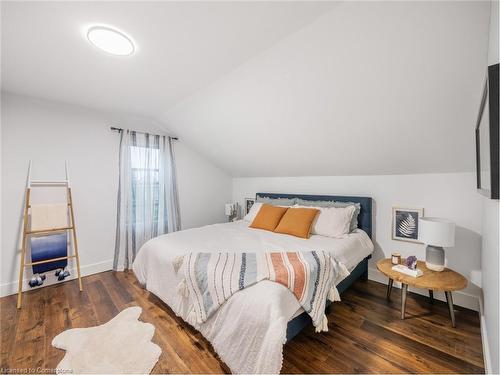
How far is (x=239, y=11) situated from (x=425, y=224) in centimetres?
233

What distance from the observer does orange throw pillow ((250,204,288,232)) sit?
2.93m

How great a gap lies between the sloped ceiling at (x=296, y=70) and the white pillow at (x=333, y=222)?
647 mm

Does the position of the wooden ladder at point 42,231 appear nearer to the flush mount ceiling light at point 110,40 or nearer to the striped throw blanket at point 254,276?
the striped throw blanket at point 254,276

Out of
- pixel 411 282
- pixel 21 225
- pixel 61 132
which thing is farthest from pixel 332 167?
pixel 21 225

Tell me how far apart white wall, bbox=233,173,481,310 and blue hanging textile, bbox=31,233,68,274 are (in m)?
3.66

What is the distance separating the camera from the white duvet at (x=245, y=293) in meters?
1.26

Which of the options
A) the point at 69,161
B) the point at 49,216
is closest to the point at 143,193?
the point at 69,161

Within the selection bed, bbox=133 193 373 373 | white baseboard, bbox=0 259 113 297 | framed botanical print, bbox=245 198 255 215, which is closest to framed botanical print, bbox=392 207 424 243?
bed, bbox=133 193 373 373

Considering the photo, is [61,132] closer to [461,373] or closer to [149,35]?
→ [149,35]

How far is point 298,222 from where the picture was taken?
8.75 ft

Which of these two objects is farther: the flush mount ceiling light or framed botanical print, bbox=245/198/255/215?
framed botanical print, bbox=245/198/255/215

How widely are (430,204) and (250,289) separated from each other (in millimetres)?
2292

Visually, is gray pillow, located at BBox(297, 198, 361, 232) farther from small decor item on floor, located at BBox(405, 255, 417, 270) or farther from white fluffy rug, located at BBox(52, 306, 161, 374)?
white fluffy rug, located at BBox(52, 306, 161, 374)

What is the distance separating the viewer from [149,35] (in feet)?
5.19
